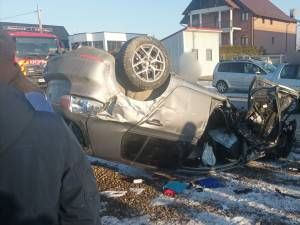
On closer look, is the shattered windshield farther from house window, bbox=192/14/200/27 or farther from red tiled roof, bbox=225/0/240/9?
house window, bbox=192/14/200/27

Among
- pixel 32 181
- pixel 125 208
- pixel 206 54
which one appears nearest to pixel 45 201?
pixel 32 181

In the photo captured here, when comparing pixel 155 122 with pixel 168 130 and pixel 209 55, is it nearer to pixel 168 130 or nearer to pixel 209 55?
pixel 168 130

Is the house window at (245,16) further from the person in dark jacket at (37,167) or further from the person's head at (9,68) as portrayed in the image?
the person in dark jacket at (37,167)

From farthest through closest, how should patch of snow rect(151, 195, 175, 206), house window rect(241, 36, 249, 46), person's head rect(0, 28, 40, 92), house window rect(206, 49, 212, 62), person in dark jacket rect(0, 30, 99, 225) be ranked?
house window rect(241, 36, 249, 46)
house window rect(206, 49, 212, 62)
patch of snow rect(151, 195, 175, 206)
person's head rect(0, 28, 40, 92)
person in dark jacket rect(0, 30, 99, 225)

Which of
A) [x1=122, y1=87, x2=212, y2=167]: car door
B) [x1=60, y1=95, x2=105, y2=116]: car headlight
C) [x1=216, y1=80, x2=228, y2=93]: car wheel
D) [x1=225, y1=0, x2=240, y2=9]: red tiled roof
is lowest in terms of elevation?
[x1=216, y1=80, x2=228, y2=93]: car wheel

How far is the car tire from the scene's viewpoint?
4.08m

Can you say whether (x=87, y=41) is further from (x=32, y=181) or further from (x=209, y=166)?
(x=32, y=181)

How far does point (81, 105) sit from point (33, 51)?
12.9m

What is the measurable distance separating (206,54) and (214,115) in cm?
2759

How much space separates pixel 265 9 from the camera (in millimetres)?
49031

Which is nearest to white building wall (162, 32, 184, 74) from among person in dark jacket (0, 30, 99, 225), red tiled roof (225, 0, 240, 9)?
red tiled roof (225, 0, 240, 9)

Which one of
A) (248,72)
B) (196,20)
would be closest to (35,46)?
(248,72)

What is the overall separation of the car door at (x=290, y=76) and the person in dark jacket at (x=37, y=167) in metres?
11.7

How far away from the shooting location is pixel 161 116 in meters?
4.31
